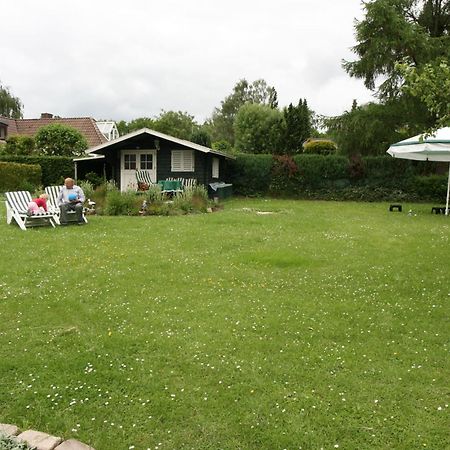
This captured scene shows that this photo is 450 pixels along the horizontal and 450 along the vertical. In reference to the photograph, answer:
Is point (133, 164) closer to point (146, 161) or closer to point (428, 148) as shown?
point (146, 161)

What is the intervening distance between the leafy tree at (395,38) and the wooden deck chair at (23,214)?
19027 mm

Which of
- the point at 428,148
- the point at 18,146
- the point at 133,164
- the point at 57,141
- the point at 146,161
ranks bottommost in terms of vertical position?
the point at 133,164

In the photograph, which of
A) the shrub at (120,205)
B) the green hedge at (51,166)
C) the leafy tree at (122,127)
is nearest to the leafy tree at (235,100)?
the leafy tree at (122,127)

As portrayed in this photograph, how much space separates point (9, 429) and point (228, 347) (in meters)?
2.05

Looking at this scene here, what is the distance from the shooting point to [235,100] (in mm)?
59312

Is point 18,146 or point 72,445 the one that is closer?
point 72,445

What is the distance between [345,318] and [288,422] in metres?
2.17

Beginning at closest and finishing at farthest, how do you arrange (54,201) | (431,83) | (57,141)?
(431,83) → (54,201) → (57,141)

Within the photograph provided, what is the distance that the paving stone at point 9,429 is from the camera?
292 centimetres

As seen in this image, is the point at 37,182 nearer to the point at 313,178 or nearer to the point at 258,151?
the point at 313,178

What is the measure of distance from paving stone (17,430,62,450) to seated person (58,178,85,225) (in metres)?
9.57

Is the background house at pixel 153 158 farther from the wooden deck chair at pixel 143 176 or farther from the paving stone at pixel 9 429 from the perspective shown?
the paving stone at pixel 9 429

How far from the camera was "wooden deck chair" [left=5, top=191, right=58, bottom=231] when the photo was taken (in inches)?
447

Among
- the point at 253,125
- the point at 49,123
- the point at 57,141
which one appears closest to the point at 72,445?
the point at 57,141
